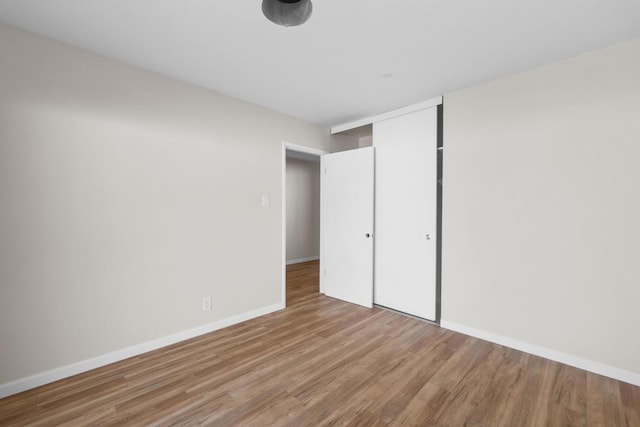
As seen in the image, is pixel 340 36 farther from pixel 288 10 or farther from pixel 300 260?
pixel 300 260

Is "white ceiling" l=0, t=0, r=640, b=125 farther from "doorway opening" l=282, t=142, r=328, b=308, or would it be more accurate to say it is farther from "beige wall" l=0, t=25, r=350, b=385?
"doorway opening" l=282, t=142, r=328, b=308

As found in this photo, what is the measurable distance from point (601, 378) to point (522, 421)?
984 millimetres

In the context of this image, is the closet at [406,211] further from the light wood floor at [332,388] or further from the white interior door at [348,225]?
the light wood floor at [332,388]

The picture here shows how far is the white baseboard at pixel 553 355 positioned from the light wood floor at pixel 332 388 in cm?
6

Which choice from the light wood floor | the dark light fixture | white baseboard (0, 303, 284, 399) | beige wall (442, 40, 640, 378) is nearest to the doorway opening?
white baseboard (0, 303, 284, 399)

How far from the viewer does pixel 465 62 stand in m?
2.24

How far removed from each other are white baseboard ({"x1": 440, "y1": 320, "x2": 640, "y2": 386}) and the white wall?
151 inches

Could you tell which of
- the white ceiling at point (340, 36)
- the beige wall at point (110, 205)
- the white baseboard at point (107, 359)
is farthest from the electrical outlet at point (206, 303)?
the white ceiling at point (340, 36)

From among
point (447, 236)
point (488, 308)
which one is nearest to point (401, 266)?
point (447, 236)

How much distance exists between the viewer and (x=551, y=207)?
2.26 meters

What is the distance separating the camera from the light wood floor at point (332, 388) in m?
1.63

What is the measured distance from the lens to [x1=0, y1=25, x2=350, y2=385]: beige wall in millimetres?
1847

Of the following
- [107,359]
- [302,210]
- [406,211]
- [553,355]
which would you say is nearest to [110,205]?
[107,359]

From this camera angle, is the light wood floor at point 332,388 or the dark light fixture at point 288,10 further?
the light wood floor at point 332,388
